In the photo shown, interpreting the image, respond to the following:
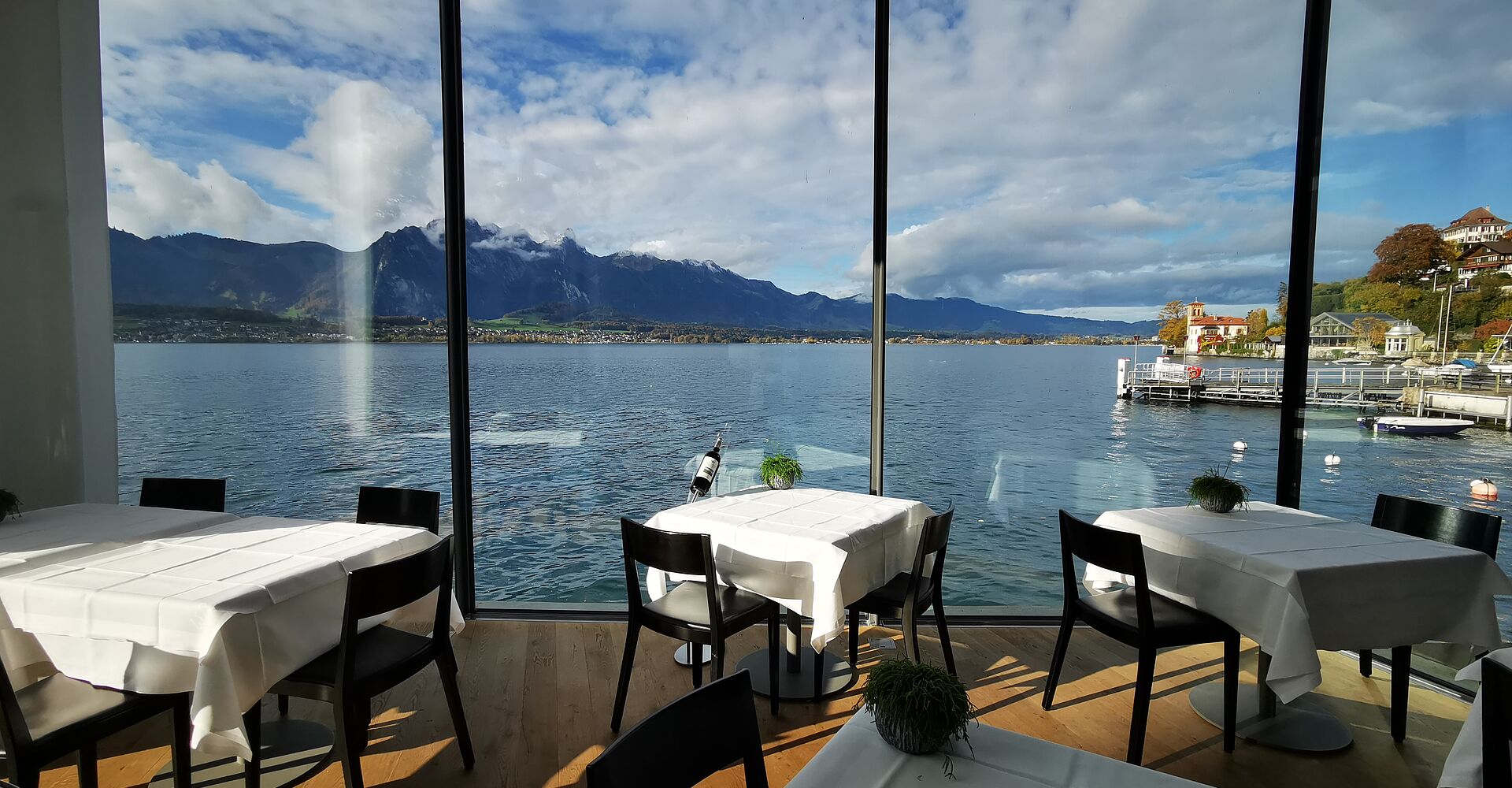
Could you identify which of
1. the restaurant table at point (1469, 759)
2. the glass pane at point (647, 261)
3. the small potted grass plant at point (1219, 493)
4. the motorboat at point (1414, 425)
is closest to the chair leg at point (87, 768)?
the glass pane at point (647, 261)

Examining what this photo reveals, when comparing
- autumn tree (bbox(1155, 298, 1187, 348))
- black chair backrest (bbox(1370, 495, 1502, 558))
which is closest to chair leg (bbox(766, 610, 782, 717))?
black chair backrest (bbox(1370, 495, 1502, 558))

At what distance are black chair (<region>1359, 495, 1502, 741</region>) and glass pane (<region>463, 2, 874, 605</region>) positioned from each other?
7.26ft

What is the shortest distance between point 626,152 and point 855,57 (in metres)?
1.28

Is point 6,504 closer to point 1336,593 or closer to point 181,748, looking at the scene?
point 181,748

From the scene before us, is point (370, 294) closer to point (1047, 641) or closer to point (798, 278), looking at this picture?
point (798, 278)

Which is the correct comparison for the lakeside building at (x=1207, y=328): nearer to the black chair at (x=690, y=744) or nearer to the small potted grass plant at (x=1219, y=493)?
the small potted grass plant at (x=1219, y=493)

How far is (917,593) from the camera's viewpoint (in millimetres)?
2848

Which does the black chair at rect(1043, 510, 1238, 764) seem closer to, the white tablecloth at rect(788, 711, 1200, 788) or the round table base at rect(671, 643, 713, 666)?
the white tablecloth at rect(788, 711, 1200, 788)

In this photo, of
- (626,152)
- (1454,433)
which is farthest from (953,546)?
(626,152)

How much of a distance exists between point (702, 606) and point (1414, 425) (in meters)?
3.29

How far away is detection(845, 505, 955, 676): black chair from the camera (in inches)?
108

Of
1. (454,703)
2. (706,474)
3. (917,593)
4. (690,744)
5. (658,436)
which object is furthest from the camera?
(658,436)

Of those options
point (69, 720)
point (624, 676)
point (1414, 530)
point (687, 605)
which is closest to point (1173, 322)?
point (1414, 530)

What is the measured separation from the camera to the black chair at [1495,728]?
139 cm
